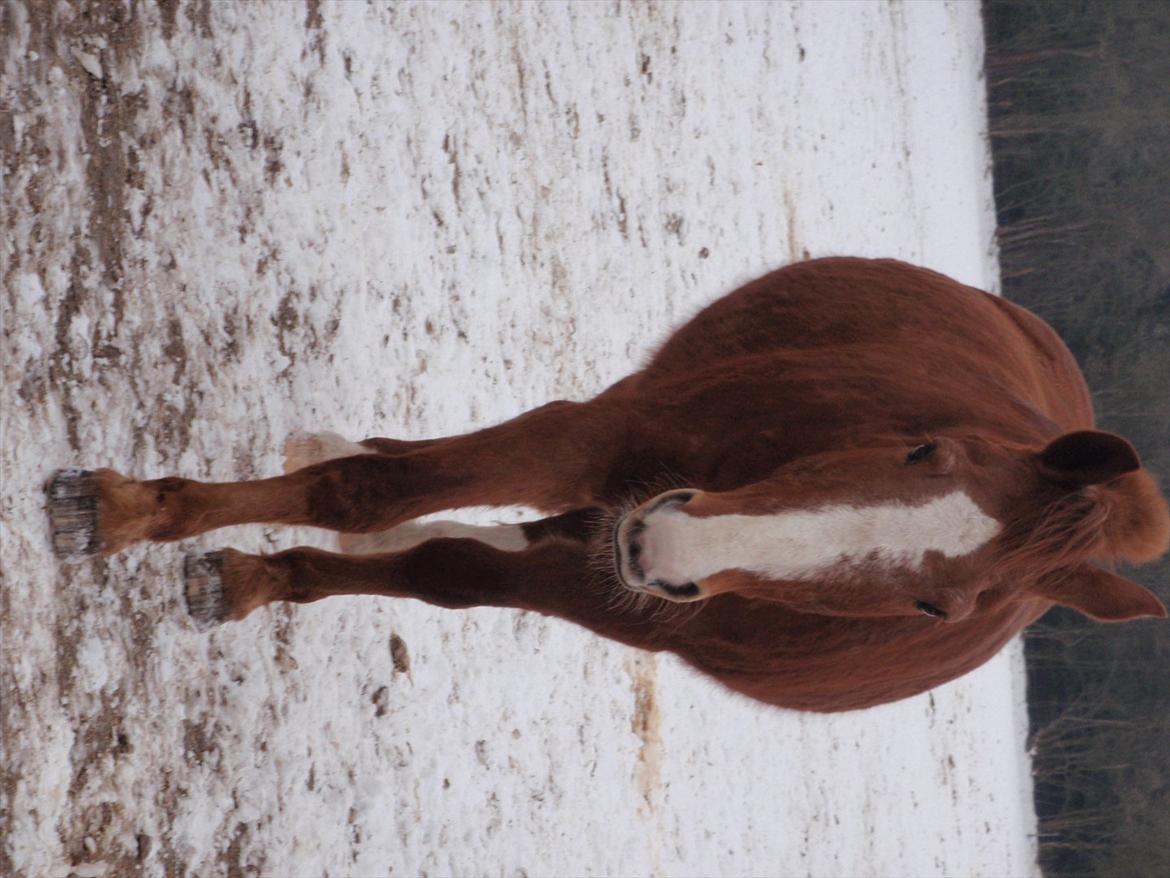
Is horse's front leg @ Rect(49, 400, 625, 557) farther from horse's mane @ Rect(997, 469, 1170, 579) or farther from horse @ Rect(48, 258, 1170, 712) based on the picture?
horse's mane @ Rect(997, 469, 1170, 579)

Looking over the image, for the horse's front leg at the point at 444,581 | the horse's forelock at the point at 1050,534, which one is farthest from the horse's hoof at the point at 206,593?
the horse's forelock at the point at 1050,534

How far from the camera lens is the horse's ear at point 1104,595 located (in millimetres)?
2512

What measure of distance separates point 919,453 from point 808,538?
36cm

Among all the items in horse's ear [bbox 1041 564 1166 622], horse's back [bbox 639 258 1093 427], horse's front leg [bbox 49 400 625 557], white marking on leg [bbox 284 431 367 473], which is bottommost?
horse's ear [bbox 1041 564 1166 622]

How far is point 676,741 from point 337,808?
1961 mm

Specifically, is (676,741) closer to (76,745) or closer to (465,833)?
(465,833)

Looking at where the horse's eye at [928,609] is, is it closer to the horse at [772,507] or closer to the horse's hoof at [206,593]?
the horse at [772,507]

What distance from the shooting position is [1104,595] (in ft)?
8.29

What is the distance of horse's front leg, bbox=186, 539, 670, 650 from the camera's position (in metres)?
2.62

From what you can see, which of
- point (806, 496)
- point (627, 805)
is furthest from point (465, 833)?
point (806, 496)

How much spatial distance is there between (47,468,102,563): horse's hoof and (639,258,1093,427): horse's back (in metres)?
1.38

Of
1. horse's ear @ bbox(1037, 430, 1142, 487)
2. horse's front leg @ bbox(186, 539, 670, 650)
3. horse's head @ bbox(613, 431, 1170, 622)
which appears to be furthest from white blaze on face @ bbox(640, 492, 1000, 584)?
horse's front leg @ bbox(186, 539, 670, 650)

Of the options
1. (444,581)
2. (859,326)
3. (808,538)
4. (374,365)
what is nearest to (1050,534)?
(808,538)

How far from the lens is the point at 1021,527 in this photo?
2191 millimetres
